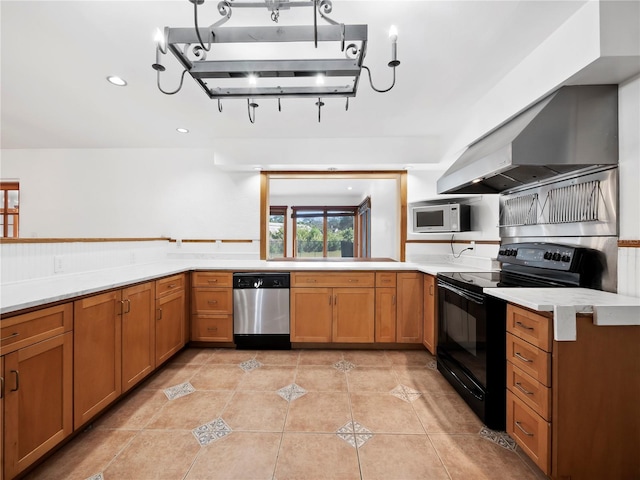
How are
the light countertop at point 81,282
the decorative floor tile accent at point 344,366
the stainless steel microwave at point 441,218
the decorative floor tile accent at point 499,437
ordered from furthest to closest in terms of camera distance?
1. the stainless steel microwave at point 441,218
2. the decorative floor tile accent at point 344,366
3. the decorative floor tile accent at point 499,437
4. the light countertop at point 81,282

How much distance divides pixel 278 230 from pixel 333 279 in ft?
15.7

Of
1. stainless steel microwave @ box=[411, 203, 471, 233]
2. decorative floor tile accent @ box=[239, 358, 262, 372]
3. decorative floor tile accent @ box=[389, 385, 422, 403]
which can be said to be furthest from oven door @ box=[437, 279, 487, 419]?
decorative floor tile accent @ box=[239, 358, 262, 372]

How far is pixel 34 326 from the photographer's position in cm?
136

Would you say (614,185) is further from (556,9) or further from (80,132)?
(80,132)

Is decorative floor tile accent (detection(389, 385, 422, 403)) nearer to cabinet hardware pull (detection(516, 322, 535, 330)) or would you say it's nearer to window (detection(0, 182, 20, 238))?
cabinet hardware pull (detection(516, 322, 535, 330))

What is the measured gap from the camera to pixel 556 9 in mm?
1451

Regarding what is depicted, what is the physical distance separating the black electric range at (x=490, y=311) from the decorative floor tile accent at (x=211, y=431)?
5.28 feet

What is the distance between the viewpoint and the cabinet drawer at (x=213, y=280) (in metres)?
2.98

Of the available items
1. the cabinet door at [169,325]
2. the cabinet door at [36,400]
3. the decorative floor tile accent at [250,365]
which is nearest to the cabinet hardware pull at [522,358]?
the decorative floor tile accent at [250,365]

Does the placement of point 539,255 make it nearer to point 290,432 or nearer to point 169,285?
point 290,432

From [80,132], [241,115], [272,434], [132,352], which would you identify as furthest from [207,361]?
[80,132]

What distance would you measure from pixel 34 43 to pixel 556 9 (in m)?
3.02

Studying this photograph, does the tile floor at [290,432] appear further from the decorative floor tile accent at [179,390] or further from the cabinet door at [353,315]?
the cabinet door at [353,315]

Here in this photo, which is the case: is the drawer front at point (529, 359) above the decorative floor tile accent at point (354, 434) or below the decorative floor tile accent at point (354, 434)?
above
